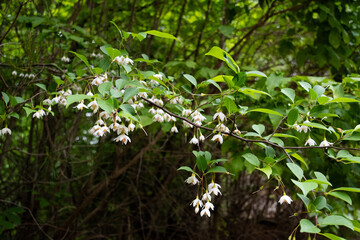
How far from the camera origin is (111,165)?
139 inches

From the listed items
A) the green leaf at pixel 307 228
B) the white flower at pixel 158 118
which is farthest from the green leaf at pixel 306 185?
the white flower at pixel 158 118

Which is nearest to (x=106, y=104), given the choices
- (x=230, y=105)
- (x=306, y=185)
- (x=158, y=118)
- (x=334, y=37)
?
(x=158, y=118)

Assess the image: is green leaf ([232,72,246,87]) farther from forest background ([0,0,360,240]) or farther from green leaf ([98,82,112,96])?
forest background ([0,0,360,240])

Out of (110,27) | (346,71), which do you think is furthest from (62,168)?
(346,71)

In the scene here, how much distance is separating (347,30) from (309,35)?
0.87 m

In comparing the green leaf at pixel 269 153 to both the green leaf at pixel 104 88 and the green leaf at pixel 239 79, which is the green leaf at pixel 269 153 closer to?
the green leaf at pixel 239 79

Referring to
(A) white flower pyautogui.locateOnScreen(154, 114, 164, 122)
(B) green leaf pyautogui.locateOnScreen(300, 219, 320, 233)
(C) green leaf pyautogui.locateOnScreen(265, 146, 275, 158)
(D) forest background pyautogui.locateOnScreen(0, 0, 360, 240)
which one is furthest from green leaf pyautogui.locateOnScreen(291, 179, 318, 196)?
(D) forest background pyautogui.locateOnScreen(0, 0, 360, 240)

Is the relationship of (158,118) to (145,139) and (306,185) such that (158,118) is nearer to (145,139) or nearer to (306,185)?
(306,185)

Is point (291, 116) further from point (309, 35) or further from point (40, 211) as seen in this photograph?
point (40, 211)

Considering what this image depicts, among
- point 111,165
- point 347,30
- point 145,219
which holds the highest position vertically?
point 347,30

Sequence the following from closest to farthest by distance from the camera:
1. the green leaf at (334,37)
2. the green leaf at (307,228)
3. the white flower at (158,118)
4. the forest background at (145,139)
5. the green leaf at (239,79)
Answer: the green leaf at (307,228) < the green leaf at (239,79) < the white flower at (158,118) < the green leaf at (334,37) < the forest background at (145,139)

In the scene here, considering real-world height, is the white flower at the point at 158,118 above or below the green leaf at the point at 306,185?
above

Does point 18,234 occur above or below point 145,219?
above

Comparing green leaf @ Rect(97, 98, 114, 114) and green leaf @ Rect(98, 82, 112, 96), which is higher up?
green leaf @ Rect(98, 82, 112, 96)
